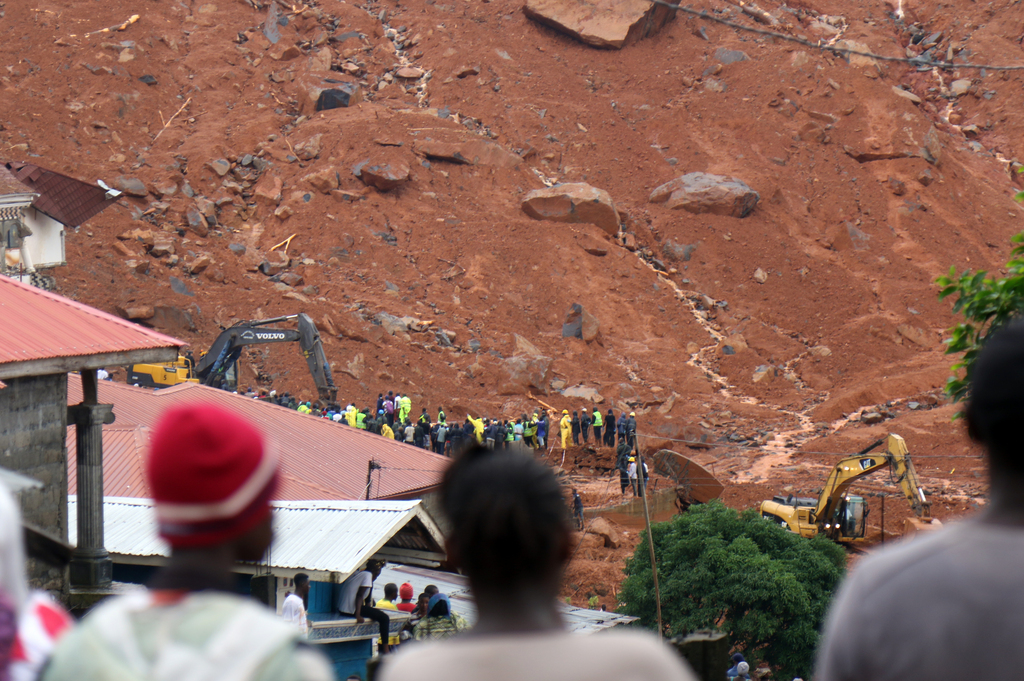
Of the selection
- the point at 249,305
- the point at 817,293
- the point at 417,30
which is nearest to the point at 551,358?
the point at 249,305

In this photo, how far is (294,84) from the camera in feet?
157

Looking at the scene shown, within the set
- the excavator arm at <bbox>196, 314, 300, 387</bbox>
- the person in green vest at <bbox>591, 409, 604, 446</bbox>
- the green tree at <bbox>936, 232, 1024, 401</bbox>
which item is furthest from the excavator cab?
the excavator arm at <bbox>196, 314, 300, 387</bbox>

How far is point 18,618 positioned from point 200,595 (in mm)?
517

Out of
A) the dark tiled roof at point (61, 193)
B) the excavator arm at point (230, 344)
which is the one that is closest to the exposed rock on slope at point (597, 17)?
the dark tiled roof at point (61, 193)

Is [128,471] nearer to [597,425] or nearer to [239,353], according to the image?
[239,353]

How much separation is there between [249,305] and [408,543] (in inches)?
954

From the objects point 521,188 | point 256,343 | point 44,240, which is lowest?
point 256,343

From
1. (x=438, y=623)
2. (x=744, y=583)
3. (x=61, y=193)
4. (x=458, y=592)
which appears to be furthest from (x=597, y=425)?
(x=438, y=623)

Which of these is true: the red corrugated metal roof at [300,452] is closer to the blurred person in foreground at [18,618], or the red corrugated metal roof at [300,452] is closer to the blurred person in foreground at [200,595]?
the blurred person in foreground at [18,618]

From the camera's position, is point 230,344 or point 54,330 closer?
point 54,330

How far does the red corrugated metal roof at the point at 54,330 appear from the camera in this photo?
988 cm

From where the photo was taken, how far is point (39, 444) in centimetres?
1070

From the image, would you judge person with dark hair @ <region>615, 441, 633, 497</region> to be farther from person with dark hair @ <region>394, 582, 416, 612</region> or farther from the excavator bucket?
person with dark hair @ <region>394, 582, 416, 612</region>

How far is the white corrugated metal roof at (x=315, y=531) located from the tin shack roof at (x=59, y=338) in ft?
6.33
